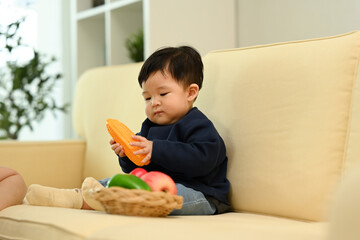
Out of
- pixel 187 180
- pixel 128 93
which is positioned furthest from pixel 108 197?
pixel 128 93

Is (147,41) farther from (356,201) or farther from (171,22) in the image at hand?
(356,201)

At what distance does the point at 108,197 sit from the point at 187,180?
0.38 meters

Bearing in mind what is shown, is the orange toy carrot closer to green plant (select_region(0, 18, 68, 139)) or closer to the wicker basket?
the wicker basket

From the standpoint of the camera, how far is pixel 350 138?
138cm

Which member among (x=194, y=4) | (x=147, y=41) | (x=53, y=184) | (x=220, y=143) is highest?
(x=194, y=4)

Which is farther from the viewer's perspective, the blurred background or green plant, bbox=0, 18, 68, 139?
green plant, bbox=0, 18, 68, 139

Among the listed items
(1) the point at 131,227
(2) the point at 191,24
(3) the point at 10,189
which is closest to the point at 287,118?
(1) the point at 131,227

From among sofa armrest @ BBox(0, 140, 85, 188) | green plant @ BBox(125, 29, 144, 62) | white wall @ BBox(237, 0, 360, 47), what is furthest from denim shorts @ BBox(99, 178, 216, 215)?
green plant @ BBox(125, 29, 144, 62)

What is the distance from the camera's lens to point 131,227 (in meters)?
1.06

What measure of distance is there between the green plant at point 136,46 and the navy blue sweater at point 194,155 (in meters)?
1.43

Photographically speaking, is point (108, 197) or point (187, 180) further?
point (187, 180)

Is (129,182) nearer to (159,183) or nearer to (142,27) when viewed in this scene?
(159,183)

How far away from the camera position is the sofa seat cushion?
3.34 feet

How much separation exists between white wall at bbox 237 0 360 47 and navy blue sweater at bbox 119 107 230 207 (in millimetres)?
941
